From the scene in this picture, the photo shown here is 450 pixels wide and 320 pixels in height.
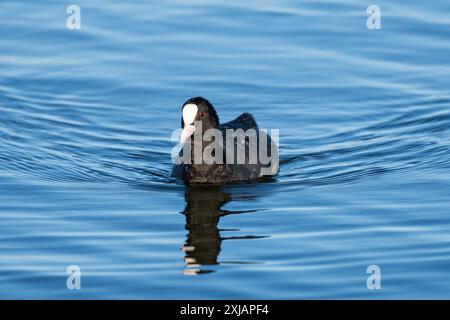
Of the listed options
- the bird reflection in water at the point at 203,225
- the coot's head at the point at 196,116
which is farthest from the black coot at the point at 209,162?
the bird reflection in water at the point at 203,225

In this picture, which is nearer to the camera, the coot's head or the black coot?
the coot's head

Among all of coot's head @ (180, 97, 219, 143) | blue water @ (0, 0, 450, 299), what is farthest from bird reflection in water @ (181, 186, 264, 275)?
coot's head @ (180, 97, 219, 143)

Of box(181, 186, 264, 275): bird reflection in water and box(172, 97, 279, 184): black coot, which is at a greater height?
box(172, 97, 279, 184): black coot

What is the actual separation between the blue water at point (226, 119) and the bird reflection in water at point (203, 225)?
27 millimetres

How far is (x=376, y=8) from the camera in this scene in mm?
16766

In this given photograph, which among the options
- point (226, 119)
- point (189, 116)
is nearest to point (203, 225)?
point (189, 116)

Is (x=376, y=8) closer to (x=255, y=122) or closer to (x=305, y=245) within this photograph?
(x=255, y=122)

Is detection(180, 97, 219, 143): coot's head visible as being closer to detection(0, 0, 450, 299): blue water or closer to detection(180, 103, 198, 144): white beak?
detection(180, 103, 198, 144): white beak

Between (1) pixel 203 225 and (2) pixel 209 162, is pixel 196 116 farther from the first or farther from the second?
(1) pixel 203 225

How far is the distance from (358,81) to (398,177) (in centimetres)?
321

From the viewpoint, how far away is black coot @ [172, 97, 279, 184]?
11299 mm

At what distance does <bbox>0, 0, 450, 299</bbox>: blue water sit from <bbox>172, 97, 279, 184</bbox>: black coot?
0.15m

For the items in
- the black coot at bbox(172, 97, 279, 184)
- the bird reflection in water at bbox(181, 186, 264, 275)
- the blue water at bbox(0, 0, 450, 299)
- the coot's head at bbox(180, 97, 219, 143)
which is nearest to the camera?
the blue water at bbox(0, 0, 450, 299)

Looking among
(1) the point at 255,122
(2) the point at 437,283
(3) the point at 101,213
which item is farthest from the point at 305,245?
(1) the point at 255,122
